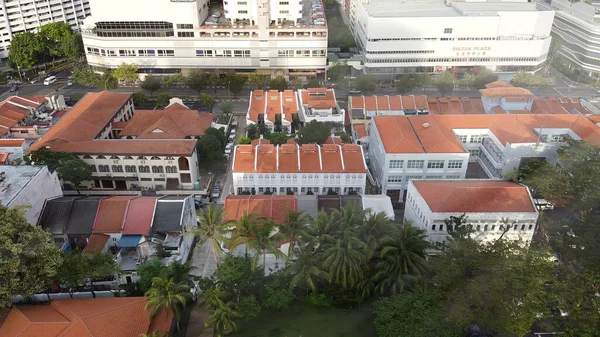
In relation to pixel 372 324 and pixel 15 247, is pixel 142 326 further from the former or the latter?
pixel 372 324

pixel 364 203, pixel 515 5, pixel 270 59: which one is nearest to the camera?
pixel 364 203

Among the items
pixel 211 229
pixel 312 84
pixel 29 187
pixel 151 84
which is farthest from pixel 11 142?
pixel 312 84

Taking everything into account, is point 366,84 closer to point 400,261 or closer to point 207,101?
point 207,101

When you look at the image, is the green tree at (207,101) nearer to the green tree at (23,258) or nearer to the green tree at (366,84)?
the green tree at (366,84)

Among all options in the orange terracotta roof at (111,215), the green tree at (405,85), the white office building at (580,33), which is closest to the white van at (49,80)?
the orange terracotta roof at (111,215)

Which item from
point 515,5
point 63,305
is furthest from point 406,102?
point 63,305
